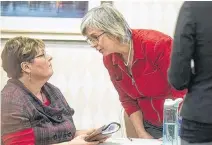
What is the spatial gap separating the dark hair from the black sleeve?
0.68m

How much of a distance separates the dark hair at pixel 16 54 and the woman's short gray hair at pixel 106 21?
24 cm

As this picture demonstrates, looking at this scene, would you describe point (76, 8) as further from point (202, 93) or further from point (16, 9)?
point (202, 93)

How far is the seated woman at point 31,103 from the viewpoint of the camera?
1.46 meters

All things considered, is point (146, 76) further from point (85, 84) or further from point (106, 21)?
point (85, 84)

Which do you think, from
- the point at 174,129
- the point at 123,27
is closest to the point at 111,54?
the point at 123,27

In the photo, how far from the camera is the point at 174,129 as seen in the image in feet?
5.00

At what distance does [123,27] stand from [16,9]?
581mm

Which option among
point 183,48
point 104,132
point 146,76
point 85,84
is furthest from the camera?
point 85,84

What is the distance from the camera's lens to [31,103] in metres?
1.52

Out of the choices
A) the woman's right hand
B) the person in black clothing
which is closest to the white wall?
the woman's right hand

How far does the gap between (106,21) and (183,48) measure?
0.58 metres

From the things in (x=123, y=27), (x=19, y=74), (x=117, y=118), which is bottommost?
(x=117, y=118)

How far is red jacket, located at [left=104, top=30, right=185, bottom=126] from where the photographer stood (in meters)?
1.63

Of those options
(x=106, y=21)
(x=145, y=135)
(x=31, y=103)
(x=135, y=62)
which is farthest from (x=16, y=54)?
(x=145, y=135)
